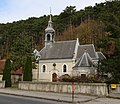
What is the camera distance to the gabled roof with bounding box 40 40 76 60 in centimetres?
5227

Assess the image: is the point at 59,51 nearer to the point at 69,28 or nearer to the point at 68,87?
the point at 68,87

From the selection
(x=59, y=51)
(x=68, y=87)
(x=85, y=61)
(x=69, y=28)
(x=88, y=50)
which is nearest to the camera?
(x=68, y=87)

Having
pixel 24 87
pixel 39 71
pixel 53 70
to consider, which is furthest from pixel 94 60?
pixel 24 87

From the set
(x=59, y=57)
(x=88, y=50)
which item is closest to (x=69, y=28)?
(x=59, y=57)

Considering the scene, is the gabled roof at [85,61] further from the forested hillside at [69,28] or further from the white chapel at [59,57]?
the forested hillside at [69,28]

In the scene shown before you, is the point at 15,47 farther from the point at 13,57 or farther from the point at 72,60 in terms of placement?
the point at 72,60

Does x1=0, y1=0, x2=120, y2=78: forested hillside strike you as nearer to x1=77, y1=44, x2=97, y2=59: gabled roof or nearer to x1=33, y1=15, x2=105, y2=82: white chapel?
x1=33, y1=15, x2=105, y2=82: white chapel

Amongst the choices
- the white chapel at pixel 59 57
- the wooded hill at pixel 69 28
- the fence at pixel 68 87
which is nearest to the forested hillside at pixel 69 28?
the wooded hill at pixel 69 28

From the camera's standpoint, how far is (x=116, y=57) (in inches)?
1027

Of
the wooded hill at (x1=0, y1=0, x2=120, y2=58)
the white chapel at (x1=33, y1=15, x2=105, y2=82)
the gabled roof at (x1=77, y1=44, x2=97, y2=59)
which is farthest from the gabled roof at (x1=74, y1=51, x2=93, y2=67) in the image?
the wooded hill at (x1=0, y1=0, x2=120, y2=58)

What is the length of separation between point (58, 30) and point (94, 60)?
144ft

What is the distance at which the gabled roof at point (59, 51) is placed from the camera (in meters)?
52.3

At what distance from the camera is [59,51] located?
5394cm

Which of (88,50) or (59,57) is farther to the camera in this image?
(59,57)
